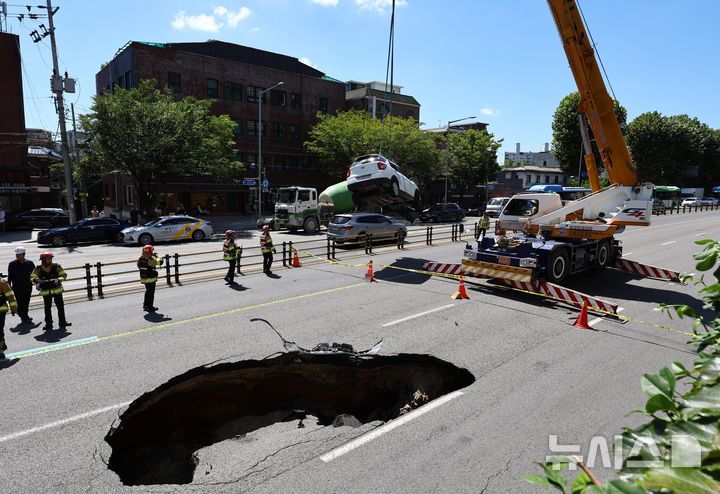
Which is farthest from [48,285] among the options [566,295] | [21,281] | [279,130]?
[279,130]

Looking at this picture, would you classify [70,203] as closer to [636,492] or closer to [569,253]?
[569,253]

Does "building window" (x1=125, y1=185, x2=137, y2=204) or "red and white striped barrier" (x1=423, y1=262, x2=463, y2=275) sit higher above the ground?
"building window" (x1=125, y1=185, x2=137, y2=204)

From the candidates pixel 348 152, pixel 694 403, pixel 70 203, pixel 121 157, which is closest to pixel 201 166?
pixel 121 157

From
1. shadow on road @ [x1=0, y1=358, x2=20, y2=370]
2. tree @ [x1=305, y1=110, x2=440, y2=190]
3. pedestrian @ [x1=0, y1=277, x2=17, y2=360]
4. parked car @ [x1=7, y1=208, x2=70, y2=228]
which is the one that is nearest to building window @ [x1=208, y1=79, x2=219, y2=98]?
tree @ [x1=305, y1=110, x2=440, y2=190]

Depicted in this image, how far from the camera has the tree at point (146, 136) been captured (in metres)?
29.4

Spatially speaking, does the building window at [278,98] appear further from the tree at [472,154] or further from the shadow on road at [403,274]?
the shadow on road at [403,274]

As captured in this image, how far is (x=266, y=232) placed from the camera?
15.6 metres

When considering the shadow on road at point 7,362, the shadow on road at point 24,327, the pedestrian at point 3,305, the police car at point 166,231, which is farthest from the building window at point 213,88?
the shadow on road at point 7,362

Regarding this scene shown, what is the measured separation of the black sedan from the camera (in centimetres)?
2480

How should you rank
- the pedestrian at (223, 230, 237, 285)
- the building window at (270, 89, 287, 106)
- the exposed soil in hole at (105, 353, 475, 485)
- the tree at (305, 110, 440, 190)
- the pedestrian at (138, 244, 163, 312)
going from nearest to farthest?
the exposed soil in hole at (105, 353, 475, 485)
the pedestrian at (138, 244, 163, 312)
the pedestrian at (223, 230, 237, 285)
the tree at (305, 110, 440, 190)
the building window at (270, 89, 287, 106)

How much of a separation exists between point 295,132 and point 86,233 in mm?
27922

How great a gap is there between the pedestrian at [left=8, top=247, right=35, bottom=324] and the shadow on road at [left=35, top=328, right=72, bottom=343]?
1134 millimetres

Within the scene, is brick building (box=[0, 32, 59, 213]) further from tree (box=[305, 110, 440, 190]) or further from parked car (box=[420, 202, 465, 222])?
parked car (box=[420, 202, 465, 222])

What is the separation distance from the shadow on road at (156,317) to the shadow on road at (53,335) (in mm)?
1561
